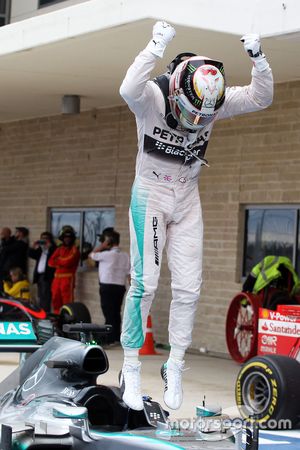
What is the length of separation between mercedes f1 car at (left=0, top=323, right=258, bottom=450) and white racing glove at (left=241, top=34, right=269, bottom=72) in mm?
1851

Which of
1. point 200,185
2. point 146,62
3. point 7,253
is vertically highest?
point 200,185

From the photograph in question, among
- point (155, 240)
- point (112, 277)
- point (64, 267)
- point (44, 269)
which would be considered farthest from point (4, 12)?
point (155, 240)

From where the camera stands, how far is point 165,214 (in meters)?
6.27

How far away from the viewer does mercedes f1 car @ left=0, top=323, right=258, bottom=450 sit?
18.1 feet

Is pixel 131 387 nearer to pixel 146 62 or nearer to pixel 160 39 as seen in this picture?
pixel 146 62

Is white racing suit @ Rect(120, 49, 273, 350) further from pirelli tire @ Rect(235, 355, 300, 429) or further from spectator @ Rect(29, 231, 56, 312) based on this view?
spectator @ Rect(29, 231, 56, 312)

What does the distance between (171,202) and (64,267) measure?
10.8 m

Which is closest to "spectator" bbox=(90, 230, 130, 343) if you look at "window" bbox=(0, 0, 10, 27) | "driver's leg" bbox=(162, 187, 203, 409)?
"window" bbox=(0, 0, 10, 27)

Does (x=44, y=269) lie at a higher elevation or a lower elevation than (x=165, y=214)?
lower

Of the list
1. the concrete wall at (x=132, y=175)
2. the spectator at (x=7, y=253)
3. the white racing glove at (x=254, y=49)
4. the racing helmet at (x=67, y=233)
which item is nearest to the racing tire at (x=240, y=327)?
the concrete wall at (x=132, y=175)

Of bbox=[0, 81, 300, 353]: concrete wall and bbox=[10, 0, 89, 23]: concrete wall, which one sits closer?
bbox=[0, 81, 300, 353]: concrete wall

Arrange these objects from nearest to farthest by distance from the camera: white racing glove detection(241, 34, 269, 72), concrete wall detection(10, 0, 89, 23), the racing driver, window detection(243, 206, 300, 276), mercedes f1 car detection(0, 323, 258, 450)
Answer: mercedes f1 car detection(0, 323, 258, 450) → white racing glove detection(241, 34, 269, 72) → the racing driver → window detection(243, 206, 300, 276) → concrete wall detection(10, 0, 89, 23)

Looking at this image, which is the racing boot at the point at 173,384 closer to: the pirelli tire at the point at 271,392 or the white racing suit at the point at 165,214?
the white racing suit at the point at 165,214

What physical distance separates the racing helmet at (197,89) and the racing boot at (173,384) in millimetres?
1459
